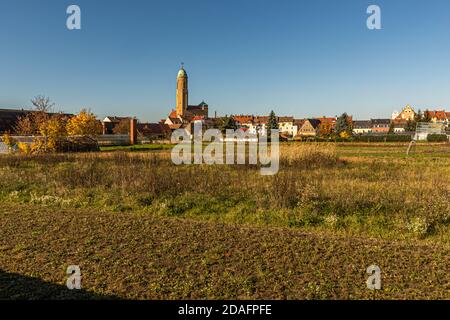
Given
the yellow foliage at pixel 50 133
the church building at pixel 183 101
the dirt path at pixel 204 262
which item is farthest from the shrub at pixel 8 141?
the church building at pixel 183 101

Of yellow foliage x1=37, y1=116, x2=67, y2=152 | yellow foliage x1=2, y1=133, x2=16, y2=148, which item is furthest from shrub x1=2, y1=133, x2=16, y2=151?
yellow foliage x1=37, y1=116, x2=67, y2=152

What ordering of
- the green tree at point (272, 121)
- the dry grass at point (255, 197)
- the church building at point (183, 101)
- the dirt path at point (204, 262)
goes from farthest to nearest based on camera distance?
the church building at point (183, 101)
the green tree at point (272, 121)
the dry grass at point (255, 197)
the dirt path at point (204, 262)

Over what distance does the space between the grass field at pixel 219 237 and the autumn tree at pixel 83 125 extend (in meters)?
33.8

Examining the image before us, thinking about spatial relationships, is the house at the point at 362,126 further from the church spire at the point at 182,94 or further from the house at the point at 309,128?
the church spire at the point at 182,94

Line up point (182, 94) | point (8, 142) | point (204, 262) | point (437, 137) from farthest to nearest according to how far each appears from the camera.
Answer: point (182, 94)
point (437, 137)
point (8, 142)
point (204, 262)

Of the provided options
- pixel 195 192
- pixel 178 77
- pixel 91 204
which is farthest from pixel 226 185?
pixel 178 77

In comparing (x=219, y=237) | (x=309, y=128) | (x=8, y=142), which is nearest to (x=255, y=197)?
(x=219, y=237)

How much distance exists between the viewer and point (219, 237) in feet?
→ 20.5

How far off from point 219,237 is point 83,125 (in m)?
43.0

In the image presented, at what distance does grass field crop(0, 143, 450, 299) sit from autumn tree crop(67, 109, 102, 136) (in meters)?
33.8

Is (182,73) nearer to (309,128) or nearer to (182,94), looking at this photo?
(182,94)

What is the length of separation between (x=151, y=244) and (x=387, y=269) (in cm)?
400

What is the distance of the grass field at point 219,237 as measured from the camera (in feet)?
14.0

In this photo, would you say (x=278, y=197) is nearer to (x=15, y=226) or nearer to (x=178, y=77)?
(x=15, y=226)
